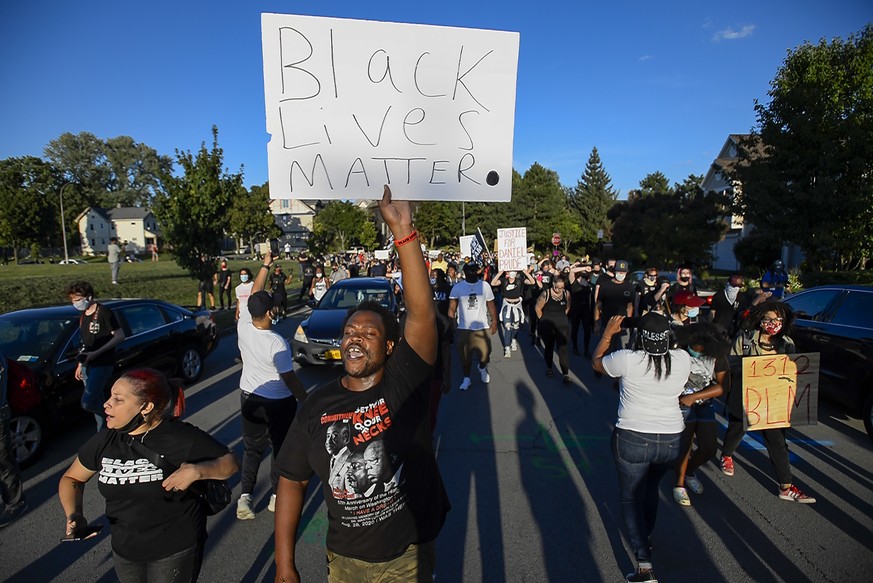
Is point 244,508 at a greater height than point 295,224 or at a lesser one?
lesser

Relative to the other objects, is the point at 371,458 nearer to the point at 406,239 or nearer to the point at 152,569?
the point at 406,239

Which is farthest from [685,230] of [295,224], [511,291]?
[295,224]

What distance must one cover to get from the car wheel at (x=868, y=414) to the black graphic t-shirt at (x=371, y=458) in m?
5.83

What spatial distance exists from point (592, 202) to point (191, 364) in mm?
65216

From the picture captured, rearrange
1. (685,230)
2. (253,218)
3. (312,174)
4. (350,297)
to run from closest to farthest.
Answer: (312,174) → (350,297) → (685,230) → (253,218)

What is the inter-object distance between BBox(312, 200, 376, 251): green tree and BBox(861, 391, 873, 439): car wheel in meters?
41.9

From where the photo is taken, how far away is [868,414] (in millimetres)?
5273

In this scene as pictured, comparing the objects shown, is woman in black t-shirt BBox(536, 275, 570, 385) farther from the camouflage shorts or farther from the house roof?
the house roof

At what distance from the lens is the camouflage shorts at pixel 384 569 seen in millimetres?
1881

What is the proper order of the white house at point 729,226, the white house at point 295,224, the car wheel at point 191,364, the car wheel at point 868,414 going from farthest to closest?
the white house at point 295,224
the white house at point 729,226
the car wheel at point 191,364
the car wheel at point 868,414

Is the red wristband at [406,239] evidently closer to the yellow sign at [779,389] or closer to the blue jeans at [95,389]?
the yellow sign at [779,389]

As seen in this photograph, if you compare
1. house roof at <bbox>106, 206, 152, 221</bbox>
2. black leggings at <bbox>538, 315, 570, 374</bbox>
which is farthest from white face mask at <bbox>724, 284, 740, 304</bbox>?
house roof at <bbox>106, 206, 152, 221</bbox>

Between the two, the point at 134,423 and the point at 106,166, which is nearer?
the point at 134,423

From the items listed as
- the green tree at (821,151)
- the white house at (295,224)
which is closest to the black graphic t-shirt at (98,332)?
the green tree at (821,151)
